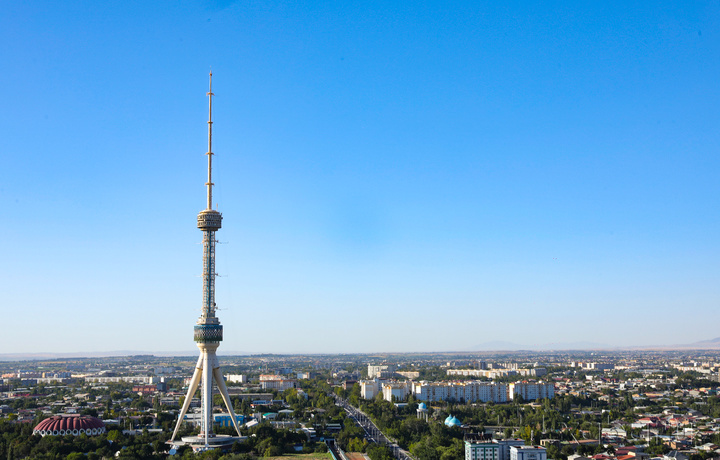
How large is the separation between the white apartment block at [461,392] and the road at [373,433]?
10633 mm

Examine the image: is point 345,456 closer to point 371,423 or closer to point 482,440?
point 482,440

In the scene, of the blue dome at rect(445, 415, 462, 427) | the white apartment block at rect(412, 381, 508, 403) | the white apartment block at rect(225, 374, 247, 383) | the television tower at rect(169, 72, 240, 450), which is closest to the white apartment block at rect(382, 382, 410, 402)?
the white apartment block at rect(412, 381, 508, 403)

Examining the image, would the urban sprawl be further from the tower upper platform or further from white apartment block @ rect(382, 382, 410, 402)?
the tower upper platform

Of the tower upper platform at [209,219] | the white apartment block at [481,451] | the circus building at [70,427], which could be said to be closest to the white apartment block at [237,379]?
the circus building at [70,427]

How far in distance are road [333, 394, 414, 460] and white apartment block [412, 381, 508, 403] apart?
1063 centimetres

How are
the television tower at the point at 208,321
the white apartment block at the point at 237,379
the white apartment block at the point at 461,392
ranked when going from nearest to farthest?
the television tower at the point at 208,321
the white apartment block at the point at 461,392
the white apartment block at the point at 237,379

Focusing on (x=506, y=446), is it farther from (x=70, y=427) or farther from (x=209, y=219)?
(x=70, y=427)

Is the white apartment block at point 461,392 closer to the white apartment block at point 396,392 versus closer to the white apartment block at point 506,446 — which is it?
the white apartment block at point 396,392

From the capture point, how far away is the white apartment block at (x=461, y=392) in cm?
10862

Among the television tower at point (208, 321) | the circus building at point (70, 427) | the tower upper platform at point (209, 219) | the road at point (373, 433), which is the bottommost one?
the road at point (373, 433)

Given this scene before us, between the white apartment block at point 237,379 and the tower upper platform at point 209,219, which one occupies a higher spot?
the tower upper platform at point 209,219

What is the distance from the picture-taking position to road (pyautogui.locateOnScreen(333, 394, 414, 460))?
63281 millimetres

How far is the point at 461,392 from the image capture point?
362 ft

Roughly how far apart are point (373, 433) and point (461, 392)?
3707 centimetres
